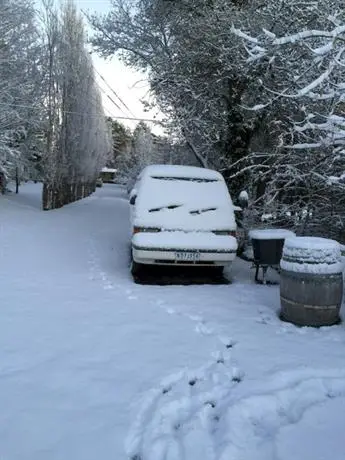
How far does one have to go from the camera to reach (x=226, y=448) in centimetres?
279

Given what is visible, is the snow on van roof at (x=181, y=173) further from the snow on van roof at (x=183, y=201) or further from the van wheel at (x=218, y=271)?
the van wheel at (x=218, y=271)

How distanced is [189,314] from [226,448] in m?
2.77

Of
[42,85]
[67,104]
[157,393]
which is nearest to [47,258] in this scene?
[157,393]

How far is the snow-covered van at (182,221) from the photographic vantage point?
23.3 feet

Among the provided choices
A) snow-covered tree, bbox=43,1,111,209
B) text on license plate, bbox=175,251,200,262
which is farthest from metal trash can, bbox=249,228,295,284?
snow-covered tree, bbox=43,1,111,209

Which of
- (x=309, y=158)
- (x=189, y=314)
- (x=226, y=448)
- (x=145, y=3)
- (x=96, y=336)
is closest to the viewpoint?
(x=226, y=448)

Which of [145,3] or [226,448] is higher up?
[145,3]

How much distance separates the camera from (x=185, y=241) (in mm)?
7117

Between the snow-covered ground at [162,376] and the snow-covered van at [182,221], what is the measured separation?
0.59 m

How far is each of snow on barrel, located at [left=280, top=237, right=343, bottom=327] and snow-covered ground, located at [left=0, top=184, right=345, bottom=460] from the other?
19 cm

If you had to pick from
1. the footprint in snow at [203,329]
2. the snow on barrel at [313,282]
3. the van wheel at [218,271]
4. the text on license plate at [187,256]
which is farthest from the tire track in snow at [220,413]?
the van wheel at [218,271]

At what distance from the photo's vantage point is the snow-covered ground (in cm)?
282

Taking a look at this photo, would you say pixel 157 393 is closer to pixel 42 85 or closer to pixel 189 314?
pixel 189 314

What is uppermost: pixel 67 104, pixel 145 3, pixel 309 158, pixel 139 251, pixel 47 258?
pixel 145 3
